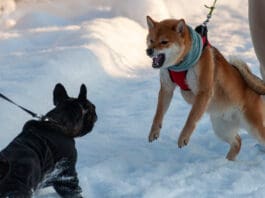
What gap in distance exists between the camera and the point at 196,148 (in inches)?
198

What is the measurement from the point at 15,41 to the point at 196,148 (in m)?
4.06

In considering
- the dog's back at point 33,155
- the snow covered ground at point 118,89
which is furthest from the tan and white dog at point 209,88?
the dog's back at point 33,155

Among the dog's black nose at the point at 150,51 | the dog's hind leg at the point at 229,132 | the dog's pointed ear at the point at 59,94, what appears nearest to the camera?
the dog's pointed ear at the point at 59,94

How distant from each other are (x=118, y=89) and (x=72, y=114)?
338 centimetres

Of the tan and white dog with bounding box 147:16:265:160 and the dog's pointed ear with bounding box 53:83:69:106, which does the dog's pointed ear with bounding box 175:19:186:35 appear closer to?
the tan and white dog with bounding box 147:16:265:160

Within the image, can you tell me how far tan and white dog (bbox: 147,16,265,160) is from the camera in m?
4.36

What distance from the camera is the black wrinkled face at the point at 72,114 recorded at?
136 inches

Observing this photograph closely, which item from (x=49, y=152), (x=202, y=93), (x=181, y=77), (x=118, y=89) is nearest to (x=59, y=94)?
(x=49, y=152)

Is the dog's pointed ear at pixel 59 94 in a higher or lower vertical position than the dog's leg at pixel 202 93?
higher

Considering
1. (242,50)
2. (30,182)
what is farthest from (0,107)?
(242,50)

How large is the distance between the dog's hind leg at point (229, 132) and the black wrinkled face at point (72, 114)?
5.23 feet

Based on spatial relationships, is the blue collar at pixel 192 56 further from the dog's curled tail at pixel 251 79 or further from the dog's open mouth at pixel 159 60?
the dog's curled tail at pixel 251 79

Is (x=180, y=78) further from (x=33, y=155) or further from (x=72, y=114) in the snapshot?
(x=33, y=155)

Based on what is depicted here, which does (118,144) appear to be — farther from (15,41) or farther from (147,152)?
(15,41)
